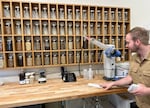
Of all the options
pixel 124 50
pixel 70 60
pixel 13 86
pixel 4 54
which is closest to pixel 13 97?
pixel 13 86

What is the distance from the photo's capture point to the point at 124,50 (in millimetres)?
2562

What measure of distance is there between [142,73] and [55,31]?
1.25m

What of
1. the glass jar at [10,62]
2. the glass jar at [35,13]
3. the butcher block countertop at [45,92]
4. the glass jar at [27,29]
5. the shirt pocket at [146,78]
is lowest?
the butcher block countertop at [45,92]

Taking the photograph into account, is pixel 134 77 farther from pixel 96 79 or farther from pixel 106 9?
pixel 106 9

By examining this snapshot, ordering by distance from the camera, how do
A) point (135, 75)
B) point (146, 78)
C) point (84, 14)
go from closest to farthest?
1. point (146, 78)
2. point (135, 75)
3. point (84, 14)

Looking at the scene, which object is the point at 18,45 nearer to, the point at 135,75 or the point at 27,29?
the point at 27,29

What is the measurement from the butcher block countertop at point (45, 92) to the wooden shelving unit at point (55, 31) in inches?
12.2

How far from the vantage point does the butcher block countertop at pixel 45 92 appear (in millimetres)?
1537

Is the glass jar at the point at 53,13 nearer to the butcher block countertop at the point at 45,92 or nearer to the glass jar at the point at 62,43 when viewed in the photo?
→ the glass jar at the point at 62,43

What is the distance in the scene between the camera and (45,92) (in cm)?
175

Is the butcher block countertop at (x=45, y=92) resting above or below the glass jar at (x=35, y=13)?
below

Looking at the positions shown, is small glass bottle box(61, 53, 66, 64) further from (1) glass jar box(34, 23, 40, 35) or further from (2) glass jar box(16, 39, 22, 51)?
(2) glass jar box(16, 39, 22, 51)

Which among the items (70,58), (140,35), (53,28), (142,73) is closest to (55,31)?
(53,28)

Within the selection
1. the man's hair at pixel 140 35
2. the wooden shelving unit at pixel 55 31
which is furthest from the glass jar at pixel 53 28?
the man's hair at pixel 140 35
